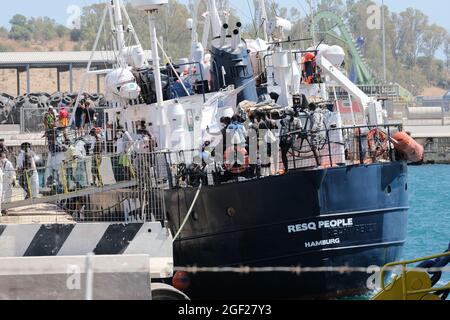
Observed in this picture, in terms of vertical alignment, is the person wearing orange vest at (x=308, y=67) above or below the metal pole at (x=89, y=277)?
above

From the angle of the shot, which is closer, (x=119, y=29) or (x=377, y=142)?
(x=377, y=142)

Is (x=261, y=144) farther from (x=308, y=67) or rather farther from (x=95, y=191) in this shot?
(x=308, y=67)

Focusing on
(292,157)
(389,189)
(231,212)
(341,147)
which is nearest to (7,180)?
(231,212)

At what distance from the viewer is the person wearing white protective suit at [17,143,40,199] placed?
23328 mm

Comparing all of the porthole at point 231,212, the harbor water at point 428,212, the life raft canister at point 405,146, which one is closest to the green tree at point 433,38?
the harbor water at point 428,212

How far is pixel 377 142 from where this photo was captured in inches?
918

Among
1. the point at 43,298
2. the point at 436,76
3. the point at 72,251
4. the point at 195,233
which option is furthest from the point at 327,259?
the point at 436,76

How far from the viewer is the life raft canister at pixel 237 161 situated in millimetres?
22078

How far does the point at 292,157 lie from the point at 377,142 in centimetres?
217

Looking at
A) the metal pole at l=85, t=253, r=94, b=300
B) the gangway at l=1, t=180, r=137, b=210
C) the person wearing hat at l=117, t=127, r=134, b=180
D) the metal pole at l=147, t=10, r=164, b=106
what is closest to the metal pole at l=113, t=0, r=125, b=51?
the person wearing hat at l=117, t=127, r=134, b=180

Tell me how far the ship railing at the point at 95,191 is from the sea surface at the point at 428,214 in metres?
4.21

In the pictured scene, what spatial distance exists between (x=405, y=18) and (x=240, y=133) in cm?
14066

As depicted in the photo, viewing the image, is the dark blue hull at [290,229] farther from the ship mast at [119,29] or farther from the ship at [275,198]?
the ship mast at [119,29]
